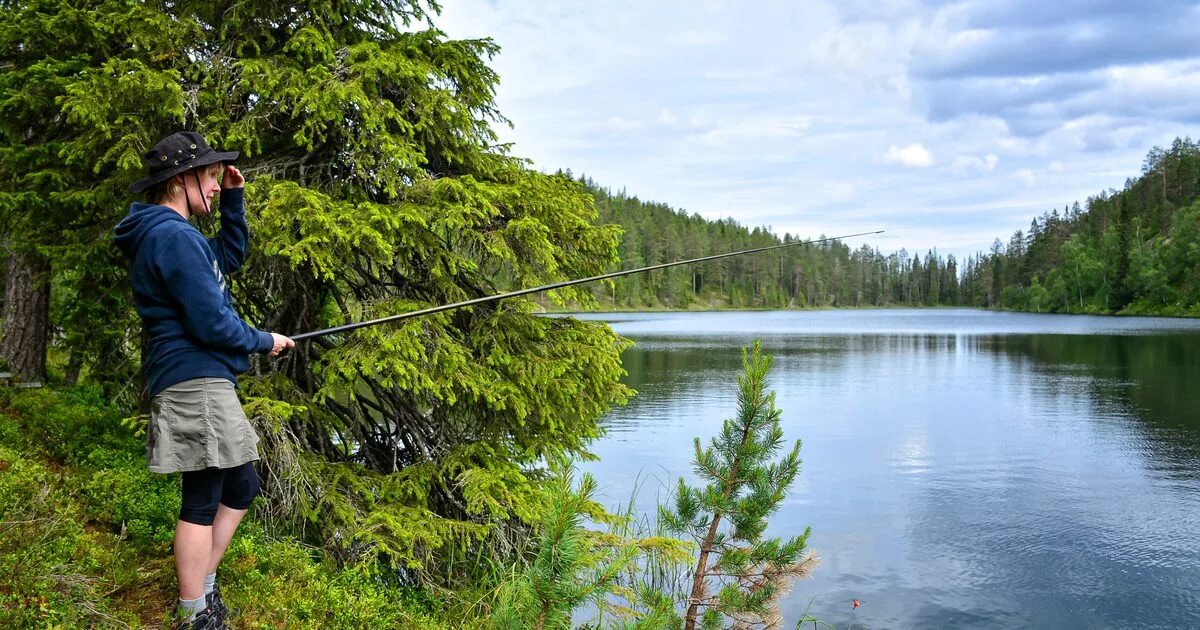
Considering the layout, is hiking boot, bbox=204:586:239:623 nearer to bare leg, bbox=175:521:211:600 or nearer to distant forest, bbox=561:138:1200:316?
bare leg, bbox=175:521:211:600

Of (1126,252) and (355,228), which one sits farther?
→ (1126,252)

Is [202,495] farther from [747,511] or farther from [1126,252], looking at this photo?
[1126,252]

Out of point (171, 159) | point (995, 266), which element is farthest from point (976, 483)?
point (995, 266)

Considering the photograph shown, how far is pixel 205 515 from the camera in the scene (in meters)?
3.33

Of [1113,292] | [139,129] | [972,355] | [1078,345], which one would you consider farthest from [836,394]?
[1113,292]

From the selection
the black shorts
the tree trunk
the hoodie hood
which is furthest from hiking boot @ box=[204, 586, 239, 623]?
the tree trunk

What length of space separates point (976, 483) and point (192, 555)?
50.6ft

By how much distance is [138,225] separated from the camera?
10.5 feet

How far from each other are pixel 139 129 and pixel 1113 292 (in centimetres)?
10763

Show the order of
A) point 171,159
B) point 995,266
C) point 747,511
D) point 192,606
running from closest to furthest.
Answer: point 171,159
point 192,606
point 747,511
point 995,266

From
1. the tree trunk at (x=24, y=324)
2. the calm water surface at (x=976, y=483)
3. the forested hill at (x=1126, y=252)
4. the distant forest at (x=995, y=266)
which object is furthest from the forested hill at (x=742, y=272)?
the tree trunk at (x=24, y=324)

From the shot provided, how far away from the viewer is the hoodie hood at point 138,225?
10.4 ft

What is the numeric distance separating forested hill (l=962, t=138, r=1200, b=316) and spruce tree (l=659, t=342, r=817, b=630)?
301ft

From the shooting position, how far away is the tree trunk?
823 centimetres
